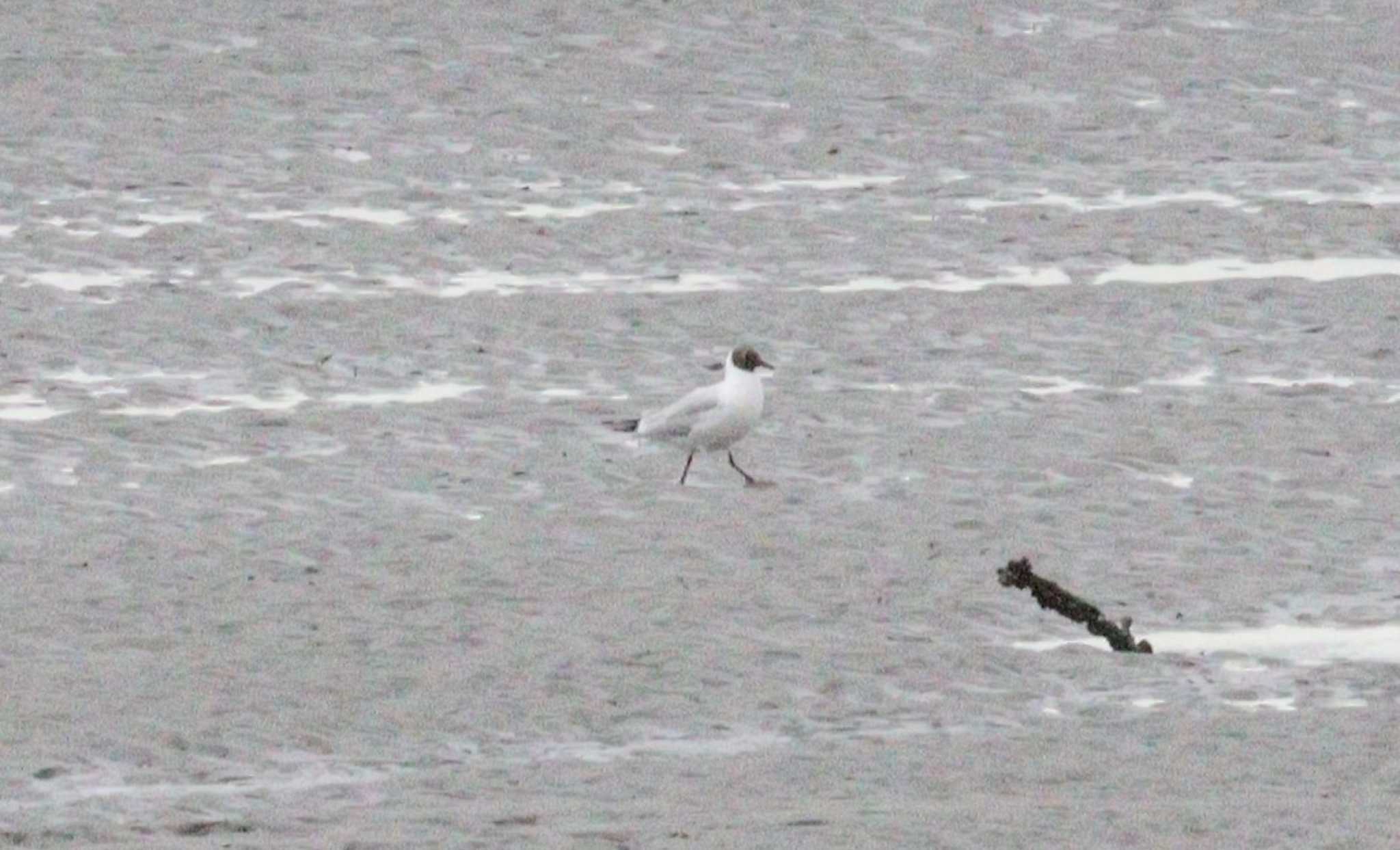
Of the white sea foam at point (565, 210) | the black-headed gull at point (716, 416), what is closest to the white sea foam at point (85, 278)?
the white sea foam at point (565, 210)

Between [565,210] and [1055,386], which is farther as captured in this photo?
[565,210]

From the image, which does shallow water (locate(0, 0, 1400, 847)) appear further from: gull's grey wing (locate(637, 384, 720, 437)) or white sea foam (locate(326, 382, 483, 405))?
gull's grey wing (locate(637, 384, 720, 437))

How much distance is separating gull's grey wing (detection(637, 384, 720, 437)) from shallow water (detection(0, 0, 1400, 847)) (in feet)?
0.66

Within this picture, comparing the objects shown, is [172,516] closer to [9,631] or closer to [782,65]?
[9,631]

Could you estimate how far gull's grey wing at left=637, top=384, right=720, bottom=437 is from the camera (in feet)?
37.9

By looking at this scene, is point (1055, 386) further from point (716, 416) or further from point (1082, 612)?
point (1082, 612)

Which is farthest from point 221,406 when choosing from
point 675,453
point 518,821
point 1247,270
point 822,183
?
point 518,821

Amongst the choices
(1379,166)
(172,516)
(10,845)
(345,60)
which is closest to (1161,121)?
(1379,166)

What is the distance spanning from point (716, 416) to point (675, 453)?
0.59 meters

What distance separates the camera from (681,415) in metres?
11.6

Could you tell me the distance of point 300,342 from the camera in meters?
12.9

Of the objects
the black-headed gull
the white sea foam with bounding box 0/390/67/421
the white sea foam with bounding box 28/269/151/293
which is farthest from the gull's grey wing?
the white sea foam with bounding box 28/269/151/293

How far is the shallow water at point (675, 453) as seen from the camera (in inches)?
338

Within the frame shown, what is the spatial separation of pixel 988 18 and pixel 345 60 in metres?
3.28
